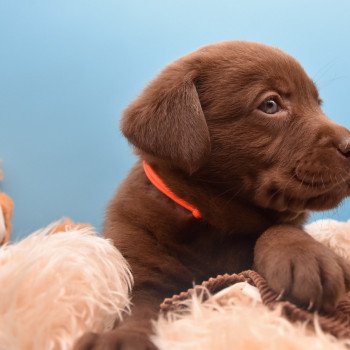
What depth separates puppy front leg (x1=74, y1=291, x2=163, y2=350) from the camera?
0.73 m

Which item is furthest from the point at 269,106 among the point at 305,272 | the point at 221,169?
the point at 305,272

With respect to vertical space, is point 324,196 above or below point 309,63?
below

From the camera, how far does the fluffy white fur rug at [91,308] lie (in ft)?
2.24

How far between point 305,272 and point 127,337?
30 cm

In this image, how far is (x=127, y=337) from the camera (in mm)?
744

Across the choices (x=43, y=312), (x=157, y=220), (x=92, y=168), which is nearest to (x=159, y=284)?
Answer: (x=157, y=220)

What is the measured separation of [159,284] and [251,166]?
1.13ft

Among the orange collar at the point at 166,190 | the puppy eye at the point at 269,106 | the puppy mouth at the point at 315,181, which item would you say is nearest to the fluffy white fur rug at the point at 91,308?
the orange collar at the point at 166,190

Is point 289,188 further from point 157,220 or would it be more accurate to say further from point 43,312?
point 43,312

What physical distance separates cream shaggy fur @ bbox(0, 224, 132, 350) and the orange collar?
→ 0.67 feet

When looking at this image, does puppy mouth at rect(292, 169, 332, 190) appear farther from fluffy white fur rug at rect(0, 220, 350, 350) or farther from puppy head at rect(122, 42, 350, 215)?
fluffy white fur rug at rect(0, 220, 350, 350)

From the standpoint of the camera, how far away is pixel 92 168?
263 cm

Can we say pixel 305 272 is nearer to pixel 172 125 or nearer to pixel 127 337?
pixel 127 337

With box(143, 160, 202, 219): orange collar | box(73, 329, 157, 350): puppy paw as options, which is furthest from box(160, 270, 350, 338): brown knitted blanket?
box(143, 160, 202, 219): orange collar
